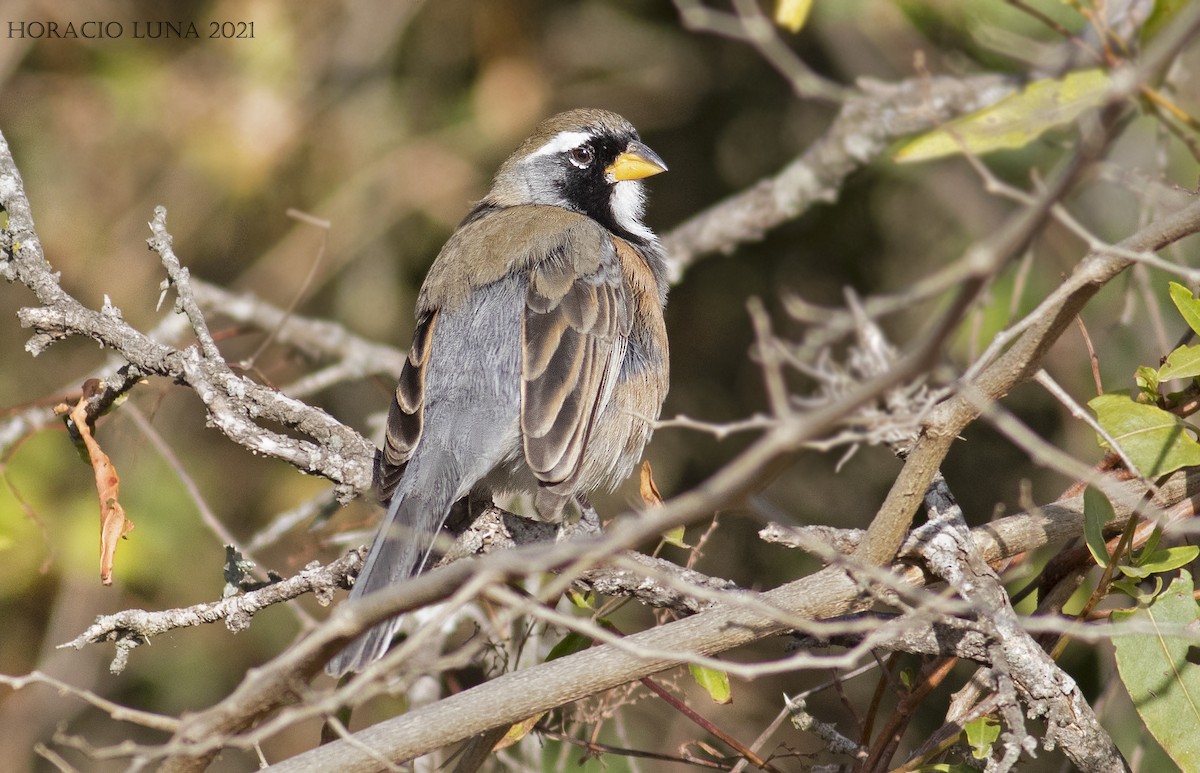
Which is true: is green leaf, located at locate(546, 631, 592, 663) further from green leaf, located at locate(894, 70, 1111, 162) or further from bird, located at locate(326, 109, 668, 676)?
green leaf, located at locate(894, 70, 1111, 162)

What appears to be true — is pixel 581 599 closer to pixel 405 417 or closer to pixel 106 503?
pixel 405 417

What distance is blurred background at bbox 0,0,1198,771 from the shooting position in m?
6.34

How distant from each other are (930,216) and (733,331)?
147 cm

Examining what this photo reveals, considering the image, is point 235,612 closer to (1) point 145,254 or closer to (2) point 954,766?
(2) point 954,766

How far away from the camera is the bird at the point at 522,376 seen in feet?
12.2

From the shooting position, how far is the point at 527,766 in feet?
13.6

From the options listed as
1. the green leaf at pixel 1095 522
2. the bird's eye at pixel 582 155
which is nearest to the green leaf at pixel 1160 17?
the green leaf at pixel 1095 522

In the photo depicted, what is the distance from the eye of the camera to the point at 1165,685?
2719mm

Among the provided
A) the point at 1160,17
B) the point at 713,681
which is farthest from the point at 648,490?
the point at 1160,17

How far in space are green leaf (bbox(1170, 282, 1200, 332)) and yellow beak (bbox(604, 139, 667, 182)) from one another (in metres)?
2.79

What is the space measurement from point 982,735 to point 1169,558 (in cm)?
62

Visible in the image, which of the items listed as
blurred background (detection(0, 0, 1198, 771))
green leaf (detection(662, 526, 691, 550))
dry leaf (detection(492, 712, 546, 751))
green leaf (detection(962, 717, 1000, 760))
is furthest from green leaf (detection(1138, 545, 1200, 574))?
blurred background (detection(0, 0, 1198, 771))

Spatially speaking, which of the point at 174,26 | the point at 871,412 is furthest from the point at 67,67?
the point at 871,412

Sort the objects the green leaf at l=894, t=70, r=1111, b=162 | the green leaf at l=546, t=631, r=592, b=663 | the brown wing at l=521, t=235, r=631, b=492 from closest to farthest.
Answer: the green leaf at l=894, t=70, r=1111, b=162 < the green leaf at l=546, t=631, r=592, b=663 < the brown wing at l=521, t=235, r=631, b=492
